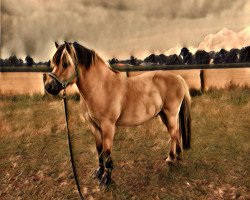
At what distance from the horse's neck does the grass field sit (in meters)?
1.30

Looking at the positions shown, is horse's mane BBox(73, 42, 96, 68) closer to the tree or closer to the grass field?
the grass field

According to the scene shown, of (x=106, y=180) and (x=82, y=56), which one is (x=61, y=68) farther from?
(x=106, y=180)

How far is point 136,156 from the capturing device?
221 inches

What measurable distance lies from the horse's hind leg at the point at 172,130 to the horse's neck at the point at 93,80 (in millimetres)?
1039

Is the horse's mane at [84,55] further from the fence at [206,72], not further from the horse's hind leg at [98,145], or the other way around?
the fence at [206,72]

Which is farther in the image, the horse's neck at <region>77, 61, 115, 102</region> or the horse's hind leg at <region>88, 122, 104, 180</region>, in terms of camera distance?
the horse's hind leg at <region>88, 122, 104, 180</region>

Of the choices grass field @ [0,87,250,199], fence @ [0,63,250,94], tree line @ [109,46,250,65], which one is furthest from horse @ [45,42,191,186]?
fence @ [0,63,250,94]

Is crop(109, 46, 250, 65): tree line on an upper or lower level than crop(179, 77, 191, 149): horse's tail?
upper

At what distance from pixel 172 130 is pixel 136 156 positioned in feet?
2.83

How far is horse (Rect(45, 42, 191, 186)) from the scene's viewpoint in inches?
166

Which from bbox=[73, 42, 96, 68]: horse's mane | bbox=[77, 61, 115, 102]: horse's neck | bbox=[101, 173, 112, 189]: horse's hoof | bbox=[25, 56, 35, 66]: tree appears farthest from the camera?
bbox=[25, 56, 35, 66]: tree

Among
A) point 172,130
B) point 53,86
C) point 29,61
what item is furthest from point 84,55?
point 29,61

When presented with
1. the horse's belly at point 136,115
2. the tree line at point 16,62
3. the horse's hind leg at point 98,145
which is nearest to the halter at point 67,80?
the horse's hind leg at point 98,145

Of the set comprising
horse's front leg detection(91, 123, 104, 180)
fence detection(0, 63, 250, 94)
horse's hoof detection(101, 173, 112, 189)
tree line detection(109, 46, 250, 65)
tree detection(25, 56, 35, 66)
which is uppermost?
tree detection(25, 56, 35, 66)
